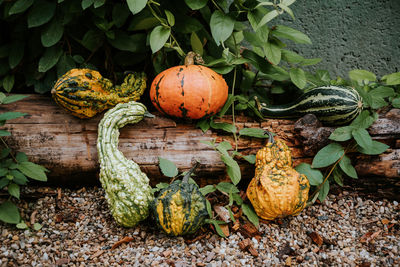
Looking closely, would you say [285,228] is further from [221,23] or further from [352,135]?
[221,23]

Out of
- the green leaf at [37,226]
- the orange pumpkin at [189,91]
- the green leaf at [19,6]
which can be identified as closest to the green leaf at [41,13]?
the green leaf at [19,6]

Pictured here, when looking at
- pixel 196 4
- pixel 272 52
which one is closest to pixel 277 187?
pixel 272 52

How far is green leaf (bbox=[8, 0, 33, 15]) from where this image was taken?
6.82 ft

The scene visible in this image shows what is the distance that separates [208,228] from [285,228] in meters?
0.48

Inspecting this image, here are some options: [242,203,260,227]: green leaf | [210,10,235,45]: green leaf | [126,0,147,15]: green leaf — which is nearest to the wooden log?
[242,203,260,227]: green leaf

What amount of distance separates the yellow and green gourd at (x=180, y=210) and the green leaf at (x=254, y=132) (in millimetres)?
593

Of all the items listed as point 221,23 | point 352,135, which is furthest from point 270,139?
point 221,23

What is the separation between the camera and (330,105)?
2148 mm

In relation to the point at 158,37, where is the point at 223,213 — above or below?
below

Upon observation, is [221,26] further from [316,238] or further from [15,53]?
[15,53]

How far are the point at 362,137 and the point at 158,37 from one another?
1472 mm

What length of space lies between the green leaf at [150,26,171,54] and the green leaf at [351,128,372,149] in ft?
4.53

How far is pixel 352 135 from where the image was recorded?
2.00 m

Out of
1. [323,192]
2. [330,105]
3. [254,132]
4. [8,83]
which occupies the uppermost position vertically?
[8,83]
